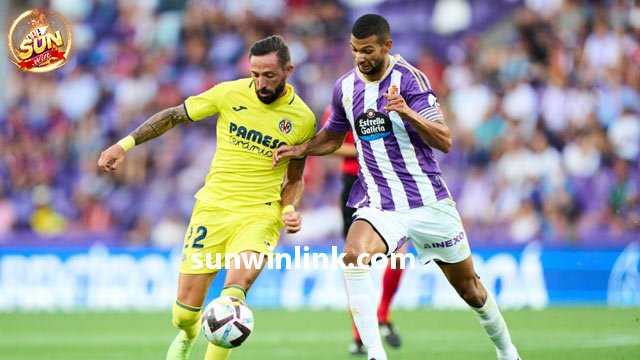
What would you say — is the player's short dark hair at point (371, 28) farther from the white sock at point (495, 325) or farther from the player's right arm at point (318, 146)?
the white sock at point (495, 325)

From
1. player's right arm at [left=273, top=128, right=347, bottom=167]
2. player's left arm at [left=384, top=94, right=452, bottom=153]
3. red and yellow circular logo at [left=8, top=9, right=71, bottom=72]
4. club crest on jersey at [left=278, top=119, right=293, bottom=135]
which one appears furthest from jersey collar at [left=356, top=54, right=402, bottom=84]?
red and yellow circular logo at [left=8, top=9, right=71, bottom=72]

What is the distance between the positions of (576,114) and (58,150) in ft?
28.9

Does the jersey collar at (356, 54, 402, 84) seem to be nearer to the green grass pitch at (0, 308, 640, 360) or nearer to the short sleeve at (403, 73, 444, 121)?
the short sleeve at (403, 73, 444, 121)

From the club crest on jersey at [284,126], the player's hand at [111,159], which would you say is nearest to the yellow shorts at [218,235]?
the club crest on jersey at [284,126]

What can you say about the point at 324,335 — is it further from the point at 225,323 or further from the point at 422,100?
the point at 422,100

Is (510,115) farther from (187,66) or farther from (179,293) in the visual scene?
(179,293)

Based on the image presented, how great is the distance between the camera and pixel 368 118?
27.8 ft

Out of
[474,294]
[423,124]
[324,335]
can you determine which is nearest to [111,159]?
[423,124]

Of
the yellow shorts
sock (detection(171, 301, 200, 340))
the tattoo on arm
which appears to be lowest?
sock (detection(171, 301, 200, 340))

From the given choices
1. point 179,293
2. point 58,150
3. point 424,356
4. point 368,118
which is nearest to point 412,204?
point 368,118

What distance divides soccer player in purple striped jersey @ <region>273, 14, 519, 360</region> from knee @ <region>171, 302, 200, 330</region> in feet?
4.03

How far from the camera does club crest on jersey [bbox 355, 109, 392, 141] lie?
8.45 m

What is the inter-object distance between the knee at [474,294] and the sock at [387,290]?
2896 millimetres

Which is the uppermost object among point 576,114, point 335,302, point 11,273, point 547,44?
point 547,44
